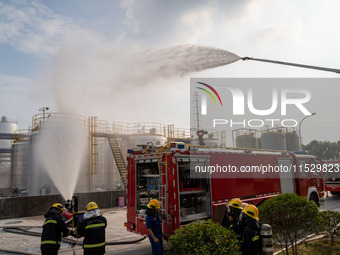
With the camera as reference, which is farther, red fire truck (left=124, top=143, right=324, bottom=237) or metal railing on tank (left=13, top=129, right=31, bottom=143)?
metal railing on tank (left=13, top=129, right=31, bottom=143)

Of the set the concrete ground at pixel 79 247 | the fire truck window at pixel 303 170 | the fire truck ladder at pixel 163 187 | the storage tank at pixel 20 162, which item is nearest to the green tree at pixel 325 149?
the fire truck window at pixel 303 170

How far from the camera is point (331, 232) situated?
24.2 ft

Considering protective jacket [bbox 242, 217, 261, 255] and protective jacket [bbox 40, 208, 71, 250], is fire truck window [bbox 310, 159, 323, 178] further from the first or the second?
protective jacket [bbox 40, 208, 71, 250]

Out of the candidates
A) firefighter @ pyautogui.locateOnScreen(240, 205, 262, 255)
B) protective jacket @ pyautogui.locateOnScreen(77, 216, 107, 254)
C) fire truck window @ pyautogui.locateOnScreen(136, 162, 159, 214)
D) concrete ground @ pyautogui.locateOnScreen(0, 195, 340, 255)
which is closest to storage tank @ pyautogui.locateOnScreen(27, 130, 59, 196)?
concrete ground @ pyautogui.locateOnScreen(0, 195, 340, 255)

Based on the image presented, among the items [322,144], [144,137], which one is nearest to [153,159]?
[144,137]

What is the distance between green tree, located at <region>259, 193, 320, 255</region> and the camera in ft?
18.8

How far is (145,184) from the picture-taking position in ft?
28.1

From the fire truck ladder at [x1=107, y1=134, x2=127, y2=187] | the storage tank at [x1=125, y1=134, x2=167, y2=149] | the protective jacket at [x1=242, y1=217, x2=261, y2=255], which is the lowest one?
the protective jacket at [x1=242, y1=217, x2=261, y2=255]

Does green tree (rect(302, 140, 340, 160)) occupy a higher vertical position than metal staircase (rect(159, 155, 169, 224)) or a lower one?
higher

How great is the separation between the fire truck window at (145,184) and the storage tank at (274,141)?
77.1 ft

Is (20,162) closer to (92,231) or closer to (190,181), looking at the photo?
(190,181)

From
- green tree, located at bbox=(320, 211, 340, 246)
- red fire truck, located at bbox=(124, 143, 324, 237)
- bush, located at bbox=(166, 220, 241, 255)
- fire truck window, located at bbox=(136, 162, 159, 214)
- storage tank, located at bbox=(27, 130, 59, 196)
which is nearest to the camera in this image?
bush, located at bbox=(166, 220, 241, 255)

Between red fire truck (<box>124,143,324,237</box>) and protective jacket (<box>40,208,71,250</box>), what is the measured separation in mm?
2578

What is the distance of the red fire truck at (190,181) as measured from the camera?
7027mm
